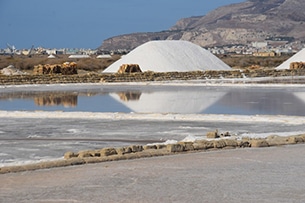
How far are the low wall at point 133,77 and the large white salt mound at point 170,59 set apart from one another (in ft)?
9.68

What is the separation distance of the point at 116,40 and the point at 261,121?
15007cm

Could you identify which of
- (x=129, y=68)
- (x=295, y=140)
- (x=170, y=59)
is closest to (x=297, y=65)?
(x=170, y=59)

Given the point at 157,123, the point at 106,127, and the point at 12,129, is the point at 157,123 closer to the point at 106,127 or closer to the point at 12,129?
the point at 106,127

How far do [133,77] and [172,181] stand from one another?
75.5ft

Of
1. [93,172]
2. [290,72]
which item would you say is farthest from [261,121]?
[290,72]

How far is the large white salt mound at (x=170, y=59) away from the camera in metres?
33.2

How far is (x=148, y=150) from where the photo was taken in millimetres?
5816

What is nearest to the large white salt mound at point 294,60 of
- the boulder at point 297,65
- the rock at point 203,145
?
the boulder at point 297,65

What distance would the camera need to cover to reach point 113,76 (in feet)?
88.8

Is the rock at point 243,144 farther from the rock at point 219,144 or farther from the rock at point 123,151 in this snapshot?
the rock at point 123,151

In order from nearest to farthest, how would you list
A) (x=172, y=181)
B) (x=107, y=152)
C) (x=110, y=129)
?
(x=172, y=181) < (x=107, y=152) < (x=110, y=129)

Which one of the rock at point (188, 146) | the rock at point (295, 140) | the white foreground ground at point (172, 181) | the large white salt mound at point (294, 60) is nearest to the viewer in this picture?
the white foreground ground at point (172, 181)

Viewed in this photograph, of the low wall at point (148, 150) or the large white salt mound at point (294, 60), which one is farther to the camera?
the large white salt mound at point (294, 60)

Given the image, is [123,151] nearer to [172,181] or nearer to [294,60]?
[172,181]
